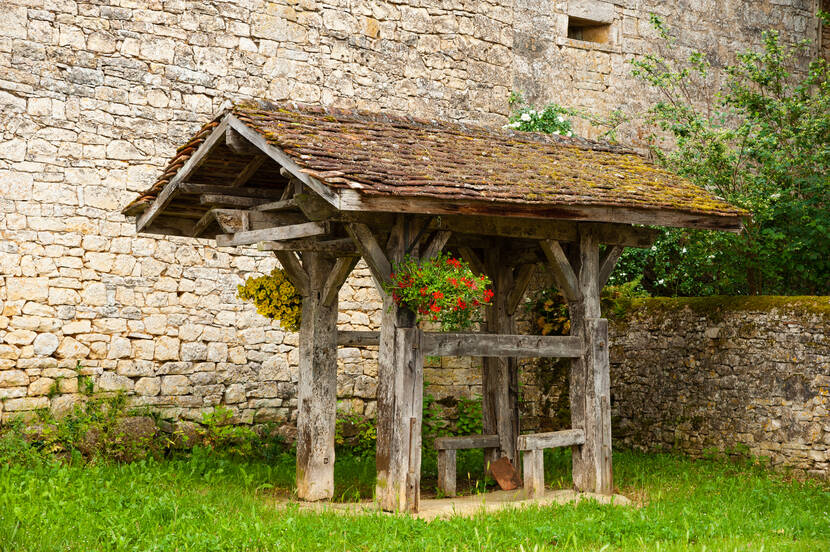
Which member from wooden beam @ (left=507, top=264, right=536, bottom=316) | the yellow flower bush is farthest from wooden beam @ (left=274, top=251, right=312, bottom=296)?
wooden beam @ (left=507, top=264, right=536, bottom=316)

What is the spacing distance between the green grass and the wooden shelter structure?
63 cm

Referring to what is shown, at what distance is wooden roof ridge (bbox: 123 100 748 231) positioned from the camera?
20.7ft

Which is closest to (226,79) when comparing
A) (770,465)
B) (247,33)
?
(247,33)

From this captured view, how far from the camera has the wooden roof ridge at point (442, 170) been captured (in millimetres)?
6316

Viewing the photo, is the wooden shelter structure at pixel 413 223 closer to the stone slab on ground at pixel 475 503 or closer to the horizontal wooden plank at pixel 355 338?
the horizontal wooden plank at pixel 355 338

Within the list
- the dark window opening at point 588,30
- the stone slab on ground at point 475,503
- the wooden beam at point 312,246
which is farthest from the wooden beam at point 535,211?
the dark window opening at point 588,30

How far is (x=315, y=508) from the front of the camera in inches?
284

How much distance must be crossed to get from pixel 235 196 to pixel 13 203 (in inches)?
105

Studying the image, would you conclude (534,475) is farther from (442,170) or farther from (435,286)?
(442,170)

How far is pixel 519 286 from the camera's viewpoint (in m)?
8.61

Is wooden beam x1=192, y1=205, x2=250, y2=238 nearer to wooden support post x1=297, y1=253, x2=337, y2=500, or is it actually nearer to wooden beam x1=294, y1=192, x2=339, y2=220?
wooden support post x1=297, y1=253, x2=337, y2=500

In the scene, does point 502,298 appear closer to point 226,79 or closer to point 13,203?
point 226,79

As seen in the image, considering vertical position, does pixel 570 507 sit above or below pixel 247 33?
below

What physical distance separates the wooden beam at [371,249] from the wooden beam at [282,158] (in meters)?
0.56
